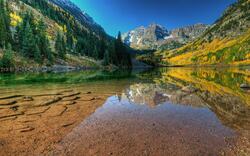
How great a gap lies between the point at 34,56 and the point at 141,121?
111440mm

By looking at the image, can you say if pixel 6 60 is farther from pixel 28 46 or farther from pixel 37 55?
pixel 28 46

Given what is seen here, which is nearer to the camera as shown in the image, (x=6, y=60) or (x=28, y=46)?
(x=6, y=60)

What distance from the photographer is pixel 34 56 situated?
116625 millimetres

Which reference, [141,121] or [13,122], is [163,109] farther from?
[13,122]

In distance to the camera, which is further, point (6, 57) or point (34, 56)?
point (34, 56)

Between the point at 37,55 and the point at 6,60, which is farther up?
the point at 37,55

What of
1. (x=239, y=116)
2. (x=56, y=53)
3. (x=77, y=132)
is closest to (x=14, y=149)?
(x=77, y=132)

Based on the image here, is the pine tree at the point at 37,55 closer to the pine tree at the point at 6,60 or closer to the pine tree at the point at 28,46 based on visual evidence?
the pine tree at the point at 28,46

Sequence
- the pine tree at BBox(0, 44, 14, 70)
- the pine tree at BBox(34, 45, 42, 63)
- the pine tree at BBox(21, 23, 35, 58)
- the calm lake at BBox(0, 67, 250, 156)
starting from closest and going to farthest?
the calm lake at BBox(0, 67, 250, 156), the pine tree at BBox(0, 44, 14, 70), the pine tree at BBox(34, 45, 42, 63), the pine tree at BBox(21, 23, 35, 58)

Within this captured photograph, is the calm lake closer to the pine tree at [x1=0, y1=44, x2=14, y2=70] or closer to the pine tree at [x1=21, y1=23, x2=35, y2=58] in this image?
the pine tree at [x1=0, y1=44, x2=14, y2=70]

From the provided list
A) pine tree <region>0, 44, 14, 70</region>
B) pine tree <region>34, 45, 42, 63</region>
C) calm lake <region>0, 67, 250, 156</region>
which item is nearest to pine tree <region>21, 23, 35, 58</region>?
pine tree <region>34, 45, 42, 63</region>

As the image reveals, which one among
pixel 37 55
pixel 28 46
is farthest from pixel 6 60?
pixel 28 46

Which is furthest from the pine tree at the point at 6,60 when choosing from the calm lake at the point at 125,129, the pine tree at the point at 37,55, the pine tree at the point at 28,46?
the calm lake at the point at 125,129

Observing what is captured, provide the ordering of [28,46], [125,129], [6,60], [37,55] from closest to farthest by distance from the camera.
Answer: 1. [125,129]
2. [6,60]
3. [28,46]
4. [37,55]
